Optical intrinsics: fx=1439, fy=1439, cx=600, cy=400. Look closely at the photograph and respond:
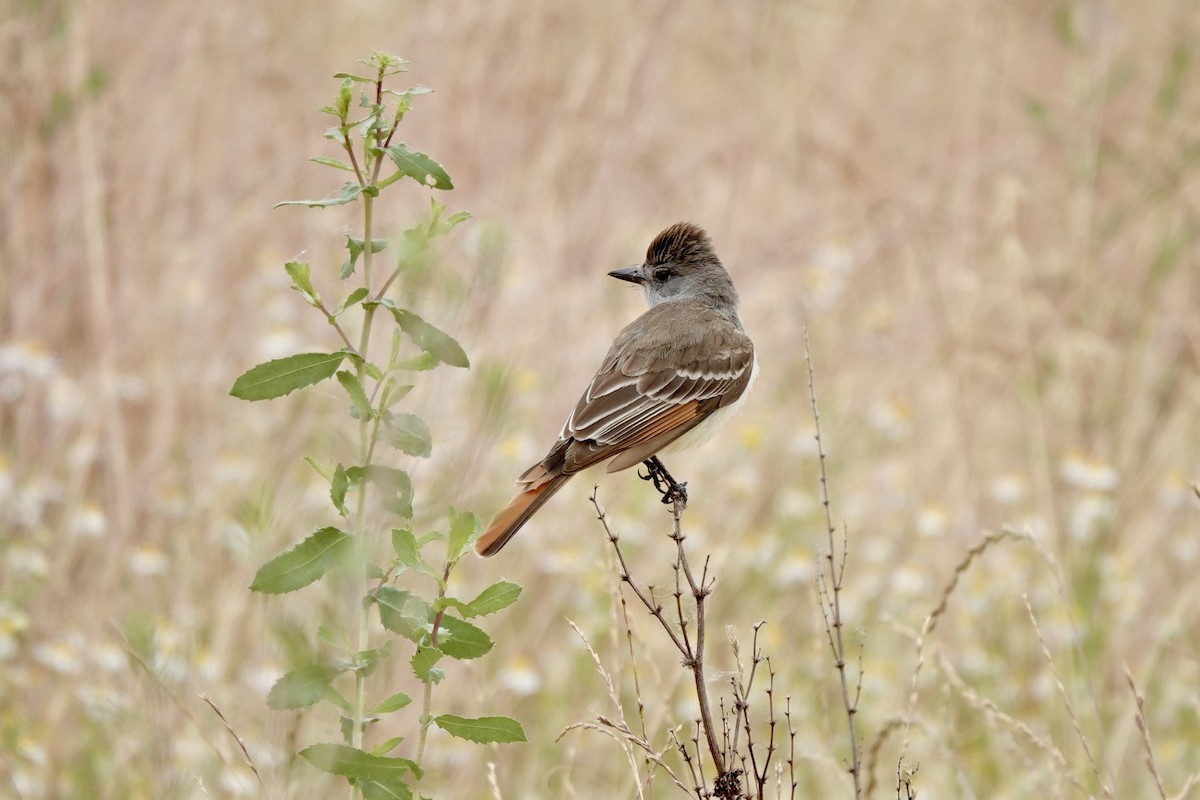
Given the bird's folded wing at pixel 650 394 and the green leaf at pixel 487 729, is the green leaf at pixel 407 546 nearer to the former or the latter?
the green leaf at pixel 487 729

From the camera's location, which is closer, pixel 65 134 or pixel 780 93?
pixel 65 134

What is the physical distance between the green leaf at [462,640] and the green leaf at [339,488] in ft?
0.64

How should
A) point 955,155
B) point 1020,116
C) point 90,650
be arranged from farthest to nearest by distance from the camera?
point 1020,116
point 955,155
point 90,650

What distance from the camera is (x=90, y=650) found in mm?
3926

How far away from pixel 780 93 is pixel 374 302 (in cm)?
446

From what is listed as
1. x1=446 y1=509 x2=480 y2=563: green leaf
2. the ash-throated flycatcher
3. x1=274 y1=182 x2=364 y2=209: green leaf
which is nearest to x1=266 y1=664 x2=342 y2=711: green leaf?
x1=446 y1=509 x2=480 y2=563: green leaf

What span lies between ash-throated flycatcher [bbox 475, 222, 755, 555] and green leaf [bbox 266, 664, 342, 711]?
1.41 metres

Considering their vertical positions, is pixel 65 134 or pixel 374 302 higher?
pixel 65 134

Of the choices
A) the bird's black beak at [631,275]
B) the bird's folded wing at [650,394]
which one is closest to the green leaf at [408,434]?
the bird's folded wing at [650,394]

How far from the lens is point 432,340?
1.81m

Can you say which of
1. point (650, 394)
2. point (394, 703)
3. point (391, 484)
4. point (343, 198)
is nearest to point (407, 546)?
point (391, 484)

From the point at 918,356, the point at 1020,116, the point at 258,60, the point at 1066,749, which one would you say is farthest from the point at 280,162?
the point at 1020,116

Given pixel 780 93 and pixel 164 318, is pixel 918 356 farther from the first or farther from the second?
pixel 164 318

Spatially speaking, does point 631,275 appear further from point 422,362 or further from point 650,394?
point 422,362
